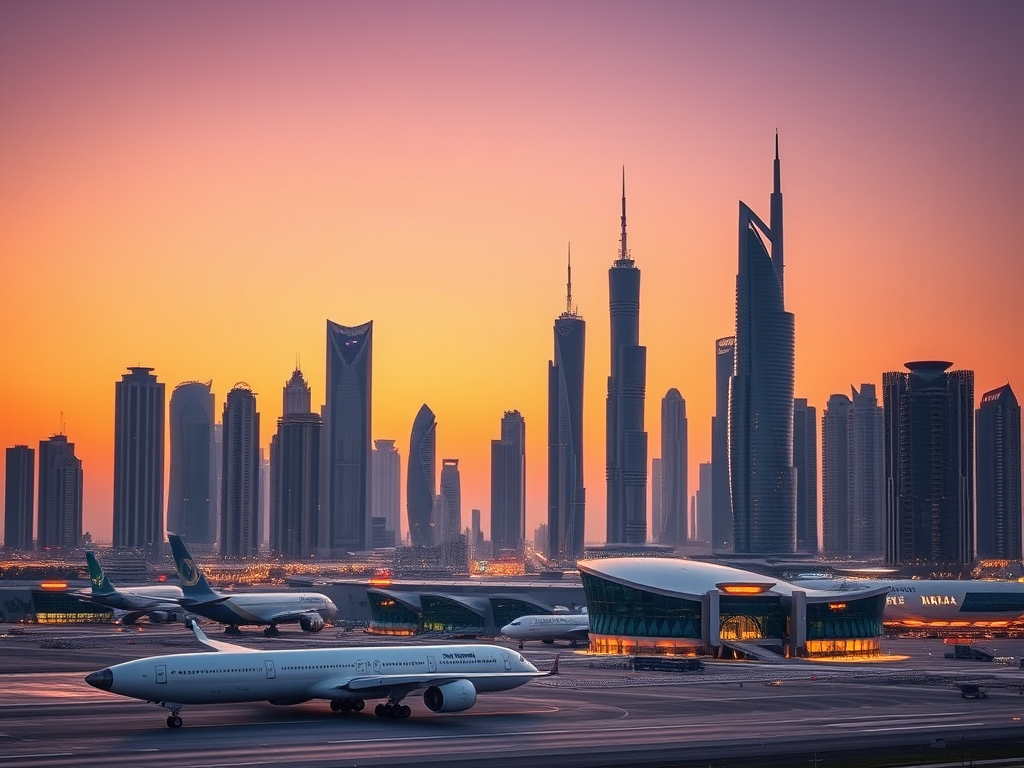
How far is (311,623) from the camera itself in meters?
178

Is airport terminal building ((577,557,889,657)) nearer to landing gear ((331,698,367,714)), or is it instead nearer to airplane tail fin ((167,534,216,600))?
airplane tail fin ((167,534,216,600))

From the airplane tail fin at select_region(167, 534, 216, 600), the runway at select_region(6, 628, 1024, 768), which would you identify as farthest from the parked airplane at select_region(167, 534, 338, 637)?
the runway at select_region(6, 628, 1024, 768)

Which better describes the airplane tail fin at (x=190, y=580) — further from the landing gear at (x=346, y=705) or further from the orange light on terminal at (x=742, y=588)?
the landing gear at (x=346, y=705)

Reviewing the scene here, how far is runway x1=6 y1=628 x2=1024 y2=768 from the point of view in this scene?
6825 cm

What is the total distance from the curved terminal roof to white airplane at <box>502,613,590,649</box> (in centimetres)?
850

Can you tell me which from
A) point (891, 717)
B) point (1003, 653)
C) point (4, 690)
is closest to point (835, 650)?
point (1003, 653)

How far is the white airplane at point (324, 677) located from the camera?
3019 inches

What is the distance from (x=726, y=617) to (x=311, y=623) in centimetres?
5856

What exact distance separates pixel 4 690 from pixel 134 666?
3128 centimetres

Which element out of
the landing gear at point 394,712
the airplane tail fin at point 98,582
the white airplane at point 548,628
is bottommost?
the white airplane at point 548,628

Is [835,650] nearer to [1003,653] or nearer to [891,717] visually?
[1003,653]

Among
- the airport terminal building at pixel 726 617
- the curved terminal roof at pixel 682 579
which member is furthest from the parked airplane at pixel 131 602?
the airport terminal building at pixel 726 617

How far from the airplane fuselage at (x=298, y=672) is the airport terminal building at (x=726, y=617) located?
57.1 metres

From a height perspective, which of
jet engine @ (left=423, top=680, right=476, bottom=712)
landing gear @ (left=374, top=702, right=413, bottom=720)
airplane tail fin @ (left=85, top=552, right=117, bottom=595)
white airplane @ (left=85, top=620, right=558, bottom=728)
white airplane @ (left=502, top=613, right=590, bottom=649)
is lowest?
white airplane @ (left=502, top=613, right=590, bottom=649)
